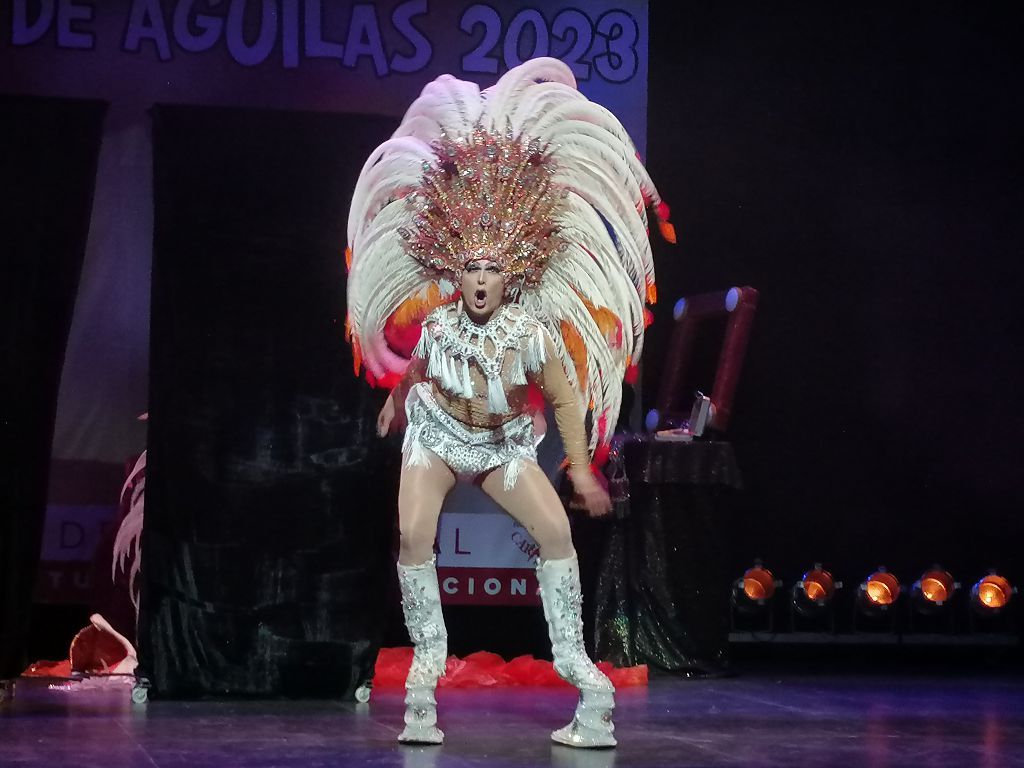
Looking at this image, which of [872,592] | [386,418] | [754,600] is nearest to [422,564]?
[386,418]

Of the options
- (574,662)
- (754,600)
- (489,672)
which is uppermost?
(754,600)

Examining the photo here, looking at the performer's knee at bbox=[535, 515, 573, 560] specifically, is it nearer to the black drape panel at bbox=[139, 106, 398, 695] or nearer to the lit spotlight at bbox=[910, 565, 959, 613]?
the black drape panel at bbox=[139, 106, 398, 695]

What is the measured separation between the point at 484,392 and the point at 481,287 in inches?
13.0

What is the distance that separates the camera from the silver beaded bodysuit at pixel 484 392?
444 centimetres

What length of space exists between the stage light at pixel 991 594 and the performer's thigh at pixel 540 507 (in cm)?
352

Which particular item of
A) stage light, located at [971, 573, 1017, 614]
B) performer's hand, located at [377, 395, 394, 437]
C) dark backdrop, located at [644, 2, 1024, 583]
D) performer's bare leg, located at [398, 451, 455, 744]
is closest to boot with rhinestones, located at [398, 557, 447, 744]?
performer's bare leg, located at [398, 451, 455, 744]

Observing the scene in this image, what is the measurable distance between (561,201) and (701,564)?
2.19 m

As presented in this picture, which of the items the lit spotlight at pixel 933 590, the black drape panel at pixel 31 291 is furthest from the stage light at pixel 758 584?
the black drape panel at pixel 31 291

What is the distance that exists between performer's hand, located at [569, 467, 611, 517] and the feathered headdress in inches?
17.1

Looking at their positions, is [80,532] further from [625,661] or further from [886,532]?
[886,532]

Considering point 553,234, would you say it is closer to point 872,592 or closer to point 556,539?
point 556,539

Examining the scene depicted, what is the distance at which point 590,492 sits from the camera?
14.6ft

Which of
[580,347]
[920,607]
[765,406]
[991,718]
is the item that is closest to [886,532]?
[920,607]

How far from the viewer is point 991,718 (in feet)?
16.8
